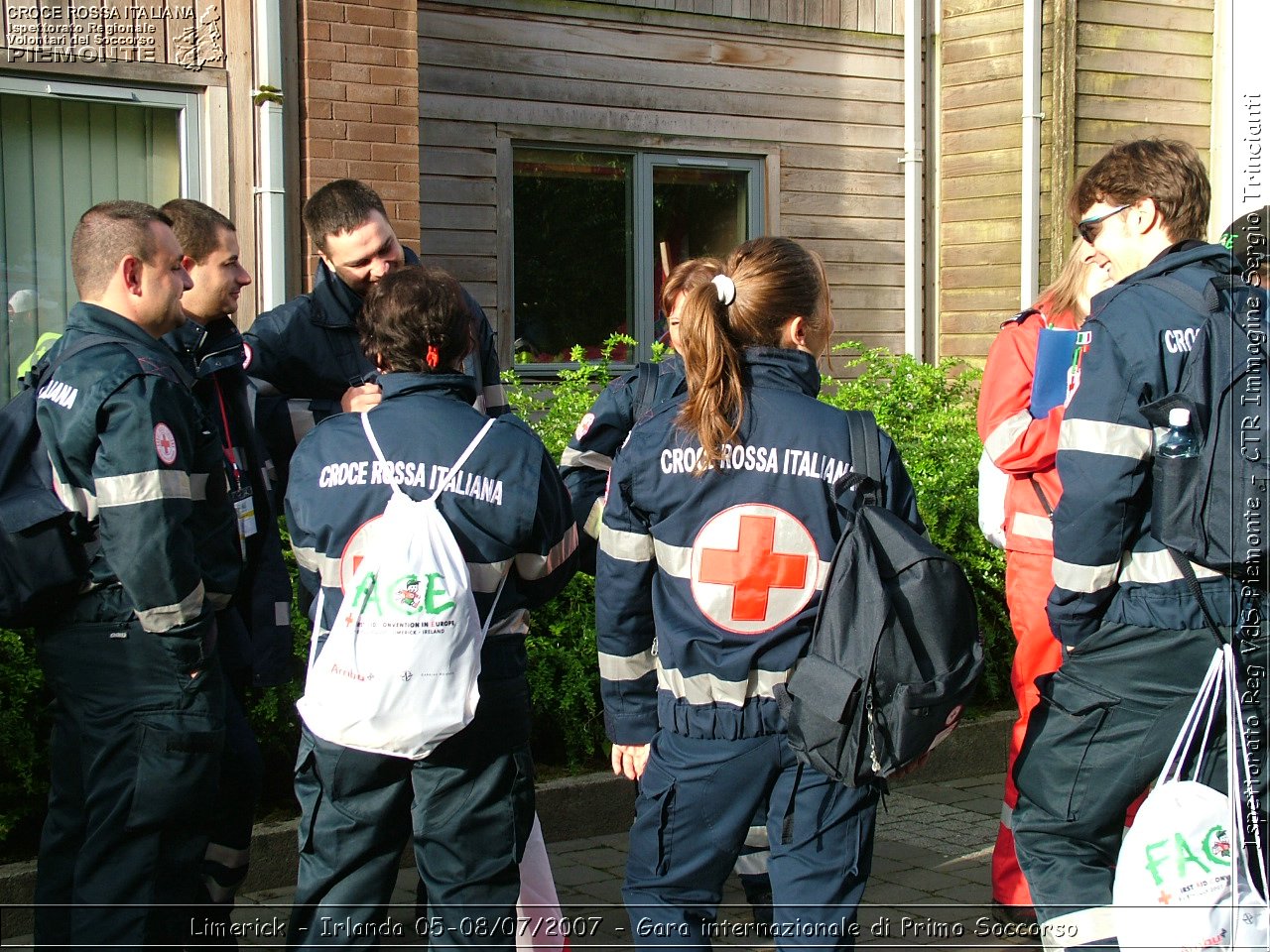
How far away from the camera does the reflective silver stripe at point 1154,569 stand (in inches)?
133

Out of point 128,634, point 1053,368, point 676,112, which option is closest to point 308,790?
point 128,634

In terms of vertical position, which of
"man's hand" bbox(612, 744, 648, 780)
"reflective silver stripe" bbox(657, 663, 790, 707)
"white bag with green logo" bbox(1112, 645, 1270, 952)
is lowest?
"white bag with green logo" bbox(1112, 645, 1270, 952)

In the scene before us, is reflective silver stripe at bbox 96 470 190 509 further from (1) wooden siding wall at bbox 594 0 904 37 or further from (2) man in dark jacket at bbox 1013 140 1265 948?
(1) wooden siding wall at bbox 594 0 904 37

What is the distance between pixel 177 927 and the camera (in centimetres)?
363

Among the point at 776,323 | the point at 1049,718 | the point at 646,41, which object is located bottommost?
the point at 1049,718

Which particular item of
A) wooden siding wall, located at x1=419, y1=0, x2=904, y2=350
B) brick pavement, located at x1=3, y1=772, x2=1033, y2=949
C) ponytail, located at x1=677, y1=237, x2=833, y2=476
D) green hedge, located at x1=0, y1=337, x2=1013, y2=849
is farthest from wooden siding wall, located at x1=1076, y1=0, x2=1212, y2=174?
ponytail, located at x1=677, y1=237, x2=833, y2=476

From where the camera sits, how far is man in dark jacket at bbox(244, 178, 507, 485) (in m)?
4.44

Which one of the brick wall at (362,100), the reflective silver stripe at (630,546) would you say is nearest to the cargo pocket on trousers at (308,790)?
the reflective silver stripe at (630,546)

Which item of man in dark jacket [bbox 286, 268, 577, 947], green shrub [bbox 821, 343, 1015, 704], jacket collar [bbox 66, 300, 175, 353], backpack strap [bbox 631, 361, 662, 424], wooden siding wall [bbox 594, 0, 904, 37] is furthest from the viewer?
wooden siding wall [bbox 594, 0, 904, 37]

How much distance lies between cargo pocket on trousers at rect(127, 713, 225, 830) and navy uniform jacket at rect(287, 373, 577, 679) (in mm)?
523

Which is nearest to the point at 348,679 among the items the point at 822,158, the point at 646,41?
the point at 646,41

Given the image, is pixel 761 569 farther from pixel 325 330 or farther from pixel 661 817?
pixel 325 330

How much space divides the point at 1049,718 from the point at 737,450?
3.81ft

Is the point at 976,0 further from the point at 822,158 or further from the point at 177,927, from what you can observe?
the point at 177,927
